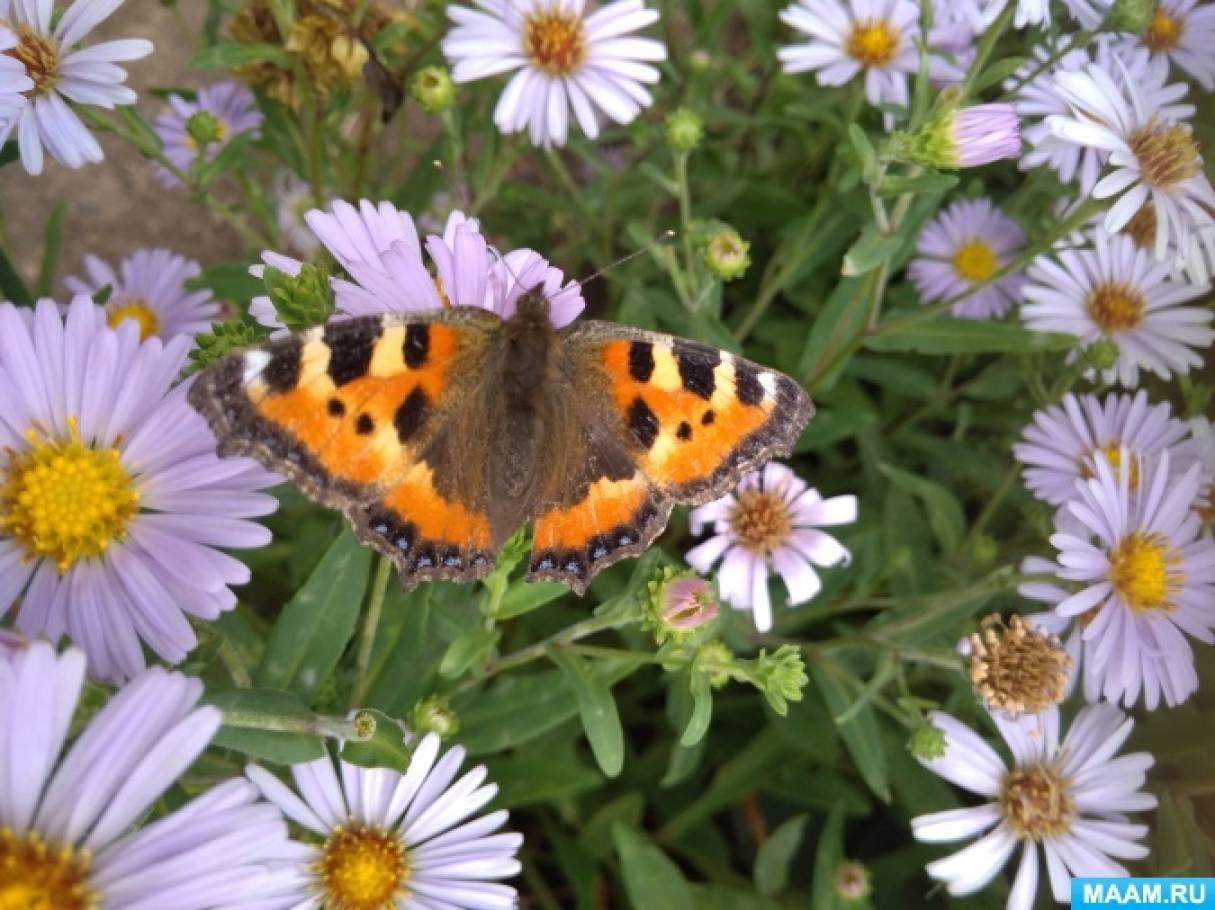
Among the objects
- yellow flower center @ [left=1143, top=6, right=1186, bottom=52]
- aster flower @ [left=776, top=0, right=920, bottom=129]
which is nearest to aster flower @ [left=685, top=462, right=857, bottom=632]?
aster flower @ [left=776, top=0, right=920, bottom=129]

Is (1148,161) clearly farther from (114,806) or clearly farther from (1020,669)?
(114,806)

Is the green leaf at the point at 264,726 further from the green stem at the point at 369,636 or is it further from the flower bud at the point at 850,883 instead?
the flower bud at the point at 850,883

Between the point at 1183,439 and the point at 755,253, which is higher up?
the point at 755,253

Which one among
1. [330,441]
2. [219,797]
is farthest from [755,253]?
[219,797]

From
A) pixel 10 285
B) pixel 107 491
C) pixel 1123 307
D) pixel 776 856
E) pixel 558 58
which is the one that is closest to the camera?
pixel 107 491

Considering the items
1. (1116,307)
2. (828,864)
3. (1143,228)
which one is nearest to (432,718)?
(828,864)

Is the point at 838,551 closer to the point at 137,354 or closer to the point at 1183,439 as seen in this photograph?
the point at 1183,439
